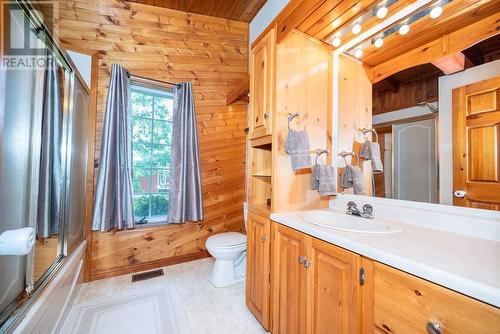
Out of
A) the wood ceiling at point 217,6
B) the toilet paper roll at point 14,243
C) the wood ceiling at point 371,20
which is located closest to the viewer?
the toilet paper roll at point 14,243

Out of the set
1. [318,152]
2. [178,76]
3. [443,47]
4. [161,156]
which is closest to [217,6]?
[178,76]

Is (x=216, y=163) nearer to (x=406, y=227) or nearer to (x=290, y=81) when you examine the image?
(x=290, y=81)

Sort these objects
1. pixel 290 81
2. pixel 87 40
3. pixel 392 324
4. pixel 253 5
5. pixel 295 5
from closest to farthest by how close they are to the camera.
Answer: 1. pixel 392 324
2. pixel 295 5
3. pixel 290 81
4. pixel 87 40
5. pixel 253 5

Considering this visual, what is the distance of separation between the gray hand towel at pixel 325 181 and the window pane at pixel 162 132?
185cm

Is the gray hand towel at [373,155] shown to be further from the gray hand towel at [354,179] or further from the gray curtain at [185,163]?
the gray curtain at [185,163]

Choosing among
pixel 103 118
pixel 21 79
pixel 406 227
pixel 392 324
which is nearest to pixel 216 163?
pixel 103 118

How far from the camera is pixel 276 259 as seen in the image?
1294mm

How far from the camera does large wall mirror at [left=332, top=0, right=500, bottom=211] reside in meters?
0.95

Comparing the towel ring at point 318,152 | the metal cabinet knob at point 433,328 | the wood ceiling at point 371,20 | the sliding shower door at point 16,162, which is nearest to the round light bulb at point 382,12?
the wood ceiling at point 371,20

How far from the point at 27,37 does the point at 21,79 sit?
0.22 m

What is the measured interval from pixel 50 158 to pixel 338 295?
1.85 metres

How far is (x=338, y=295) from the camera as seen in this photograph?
88cm

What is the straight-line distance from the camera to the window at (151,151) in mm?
2346

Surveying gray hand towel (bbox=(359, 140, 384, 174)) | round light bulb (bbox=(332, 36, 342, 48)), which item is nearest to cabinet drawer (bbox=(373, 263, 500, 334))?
gray hand towel (bbox=(359, 140, 384, 174))
